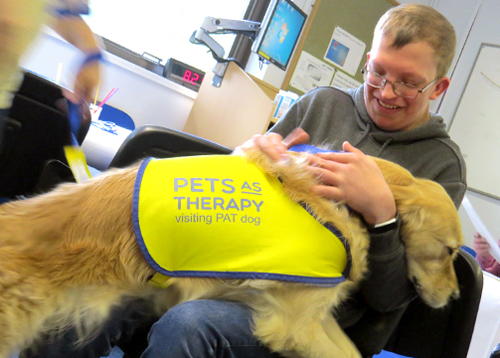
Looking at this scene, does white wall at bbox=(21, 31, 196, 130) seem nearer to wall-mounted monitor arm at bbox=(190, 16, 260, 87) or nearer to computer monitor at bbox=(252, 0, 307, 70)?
wall-mounted monitor arm at bbox=(190, 16, 260, 87)

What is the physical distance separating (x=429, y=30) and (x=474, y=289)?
0.78 meters

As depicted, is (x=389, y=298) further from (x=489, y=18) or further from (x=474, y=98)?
(x=489, y=18)

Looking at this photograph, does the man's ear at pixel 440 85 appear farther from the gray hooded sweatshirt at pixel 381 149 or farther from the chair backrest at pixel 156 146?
the chair backrest at pixel 156 146

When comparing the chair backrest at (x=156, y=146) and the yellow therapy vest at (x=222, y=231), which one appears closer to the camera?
the yellow therapy vest at (x=222, y=231)

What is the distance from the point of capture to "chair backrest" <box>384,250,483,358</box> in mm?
1010

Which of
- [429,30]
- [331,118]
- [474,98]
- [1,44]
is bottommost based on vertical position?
[1,44]

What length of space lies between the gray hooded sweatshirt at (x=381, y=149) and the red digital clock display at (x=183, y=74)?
208cm

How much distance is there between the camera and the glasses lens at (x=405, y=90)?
51.6 inches

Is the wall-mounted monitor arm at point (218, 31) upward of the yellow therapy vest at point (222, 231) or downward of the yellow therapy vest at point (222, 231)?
upward

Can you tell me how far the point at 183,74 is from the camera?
347 cm

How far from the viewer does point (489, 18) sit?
3.97 meters

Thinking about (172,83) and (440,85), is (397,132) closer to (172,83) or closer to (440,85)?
(440,85)

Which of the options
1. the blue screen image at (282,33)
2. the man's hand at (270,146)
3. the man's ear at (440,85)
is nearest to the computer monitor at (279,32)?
the blue screen image at (282,33)

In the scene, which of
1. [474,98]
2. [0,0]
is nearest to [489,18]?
[474,98]
